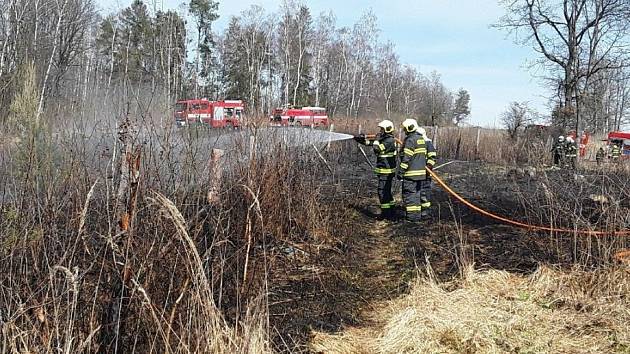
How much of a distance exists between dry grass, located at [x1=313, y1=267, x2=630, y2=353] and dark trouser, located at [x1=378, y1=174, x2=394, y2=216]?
3161mm

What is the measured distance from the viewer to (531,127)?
21.9 metres

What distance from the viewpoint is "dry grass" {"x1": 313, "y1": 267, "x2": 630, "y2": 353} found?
3.63m

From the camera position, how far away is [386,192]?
802 centimetres

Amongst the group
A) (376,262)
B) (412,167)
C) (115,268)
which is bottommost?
(376,262)

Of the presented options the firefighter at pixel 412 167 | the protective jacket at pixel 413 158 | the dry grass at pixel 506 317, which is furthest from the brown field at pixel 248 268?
the protective jacket at pixel 413 158

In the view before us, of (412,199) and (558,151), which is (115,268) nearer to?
(412,199)

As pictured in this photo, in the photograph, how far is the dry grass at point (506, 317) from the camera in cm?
363

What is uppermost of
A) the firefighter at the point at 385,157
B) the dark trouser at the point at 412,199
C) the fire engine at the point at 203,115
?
the fire engine at the point at 203,115

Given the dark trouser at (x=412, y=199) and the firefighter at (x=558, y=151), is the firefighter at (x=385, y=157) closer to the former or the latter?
the dark trouser at (x=412, y=199)

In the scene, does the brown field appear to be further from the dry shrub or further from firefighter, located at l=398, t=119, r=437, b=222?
firefighter, located at l=398, t=119, r=437, b=222

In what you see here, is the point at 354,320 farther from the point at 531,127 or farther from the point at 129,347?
the point at 531,127

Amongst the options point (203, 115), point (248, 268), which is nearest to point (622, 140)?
point (203, 115)

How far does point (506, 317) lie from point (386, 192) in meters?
4.10

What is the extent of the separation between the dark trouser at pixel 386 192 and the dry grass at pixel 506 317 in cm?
316
